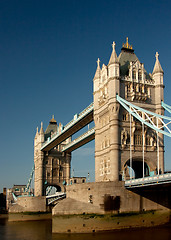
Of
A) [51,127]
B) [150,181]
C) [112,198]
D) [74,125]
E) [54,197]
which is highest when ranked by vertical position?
[51,127]

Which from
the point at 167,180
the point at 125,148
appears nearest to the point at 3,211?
the point at 125,148

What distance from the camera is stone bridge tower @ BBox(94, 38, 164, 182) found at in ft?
144

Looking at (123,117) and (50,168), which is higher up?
(123,117)

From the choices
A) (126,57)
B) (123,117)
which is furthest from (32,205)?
(126,57)

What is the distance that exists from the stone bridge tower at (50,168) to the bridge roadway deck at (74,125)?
2.66m

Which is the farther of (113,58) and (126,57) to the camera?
(126,57)

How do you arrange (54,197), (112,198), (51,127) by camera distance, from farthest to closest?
(51,127)
(54,197)
(112,198)

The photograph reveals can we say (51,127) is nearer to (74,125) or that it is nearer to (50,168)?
(50,168)

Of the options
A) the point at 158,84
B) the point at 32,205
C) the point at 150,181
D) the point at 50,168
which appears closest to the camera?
the point at 150,181

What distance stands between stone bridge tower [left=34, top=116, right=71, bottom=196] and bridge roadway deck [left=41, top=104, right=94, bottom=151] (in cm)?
266

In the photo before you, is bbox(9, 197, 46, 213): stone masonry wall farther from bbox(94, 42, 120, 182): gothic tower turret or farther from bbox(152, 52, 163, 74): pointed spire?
bbox(152, 52, 163, 74): pointed spire

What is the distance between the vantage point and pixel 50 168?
78438mm

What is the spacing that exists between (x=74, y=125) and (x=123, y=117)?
58.9 ft

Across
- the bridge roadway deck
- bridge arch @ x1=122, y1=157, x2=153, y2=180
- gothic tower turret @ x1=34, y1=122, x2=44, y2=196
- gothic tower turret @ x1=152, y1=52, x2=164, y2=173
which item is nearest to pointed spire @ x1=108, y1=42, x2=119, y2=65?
gothic tower turret @ x1=152, y1=52, x2=164, y2=173
